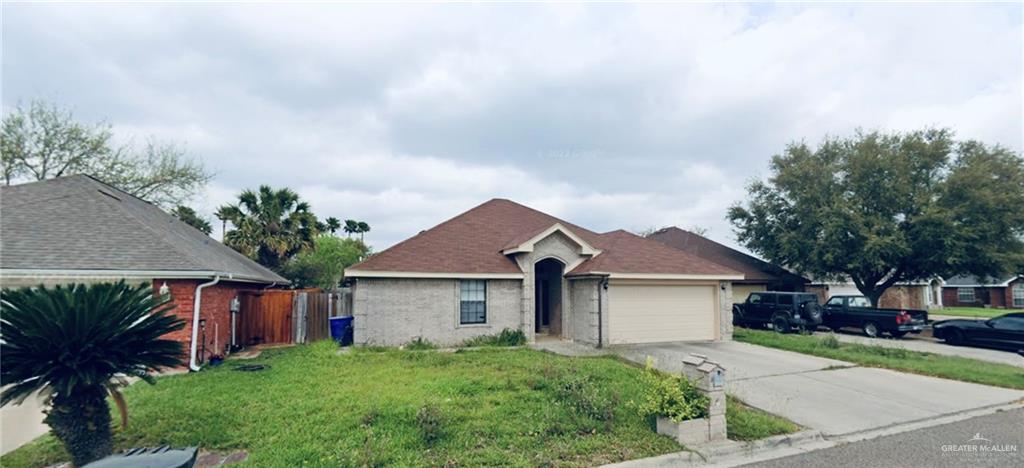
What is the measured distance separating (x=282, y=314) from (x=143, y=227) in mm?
4949

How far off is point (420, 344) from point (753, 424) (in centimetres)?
898

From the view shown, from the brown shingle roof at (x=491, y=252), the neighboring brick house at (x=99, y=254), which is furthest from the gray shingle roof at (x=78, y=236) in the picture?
the brown shingle roof at (x=491, y=252)

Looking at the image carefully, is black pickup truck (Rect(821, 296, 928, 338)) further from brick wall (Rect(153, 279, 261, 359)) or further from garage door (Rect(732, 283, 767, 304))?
brick wall (Rect(153, 279, 261, 359))

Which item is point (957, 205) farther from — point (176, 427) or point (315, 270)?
point (315, 270)

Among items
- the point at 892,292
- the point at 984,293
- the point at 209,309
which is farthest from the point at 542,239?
the point at 984,293

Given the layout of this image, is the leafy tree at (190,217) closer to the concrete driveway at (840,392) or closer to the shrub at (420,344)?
the shrub at (420,344)

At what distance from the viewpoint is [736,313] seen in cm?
2005

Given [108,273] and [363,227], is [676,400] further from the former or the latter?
[363,227]

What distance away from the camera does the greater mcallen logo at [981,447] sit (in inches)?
211

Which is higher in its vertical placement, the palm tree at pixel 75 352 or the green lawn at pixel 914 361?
the palm tree at pixel 75 352

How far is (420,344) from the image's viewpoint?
12789 millimetres

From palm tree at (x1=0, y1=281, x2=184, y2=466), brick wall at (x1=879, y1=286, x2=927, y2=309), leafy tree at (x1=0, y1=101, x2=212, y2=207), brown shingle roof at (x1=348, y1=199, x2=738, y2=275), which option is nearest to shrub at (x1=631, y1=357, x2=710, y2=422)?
palm tree at (x1=0, y1=281, x2=184, y2=466)

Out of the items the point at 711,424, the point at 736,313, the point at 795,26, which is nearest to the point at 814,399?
the point at 711,424

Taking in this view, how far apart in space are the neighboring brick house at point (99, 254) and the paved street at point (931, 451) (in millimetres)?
10127
